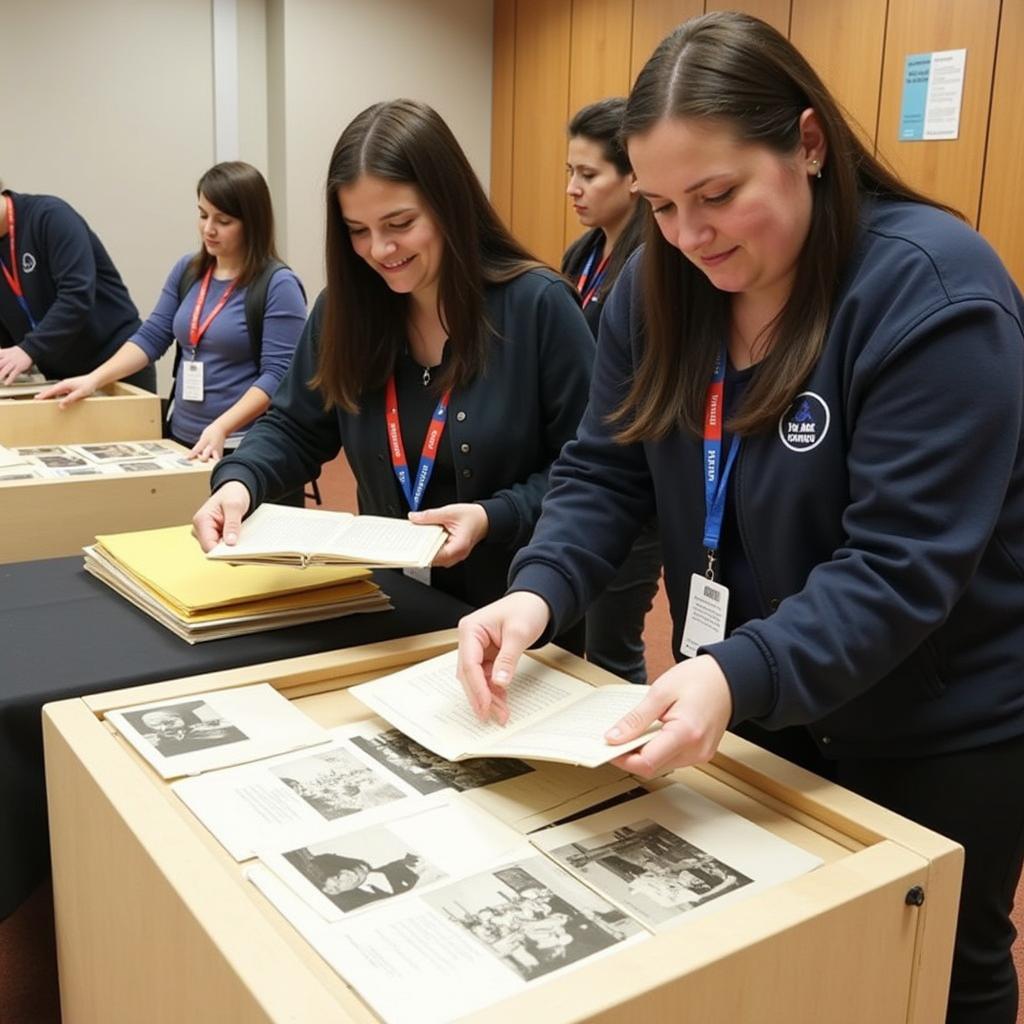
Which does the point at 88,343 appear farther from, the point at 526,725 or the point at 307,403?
the point at 526,725

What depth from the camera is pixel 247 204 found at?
291 cm

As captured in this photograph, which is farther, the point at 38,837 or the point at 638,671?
the point at 638,671

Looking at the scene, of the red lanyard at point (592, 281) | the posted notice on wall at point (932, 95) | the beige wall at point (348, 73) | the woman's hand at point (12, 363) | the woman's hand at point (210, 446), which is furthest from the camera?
the beige wall at point (348, 73)

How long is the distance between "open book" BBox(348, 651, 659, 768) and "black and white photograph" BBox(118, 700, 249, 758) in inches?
5.6

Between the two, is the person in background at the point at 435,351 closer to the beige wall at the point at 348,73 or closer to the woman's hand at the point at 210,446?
the woman's hand at the point at 210,446

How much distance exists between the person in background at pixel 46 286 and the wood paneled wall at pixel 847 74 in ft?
7.97

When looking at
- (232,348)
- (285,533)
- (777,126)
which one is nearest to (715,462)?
(777,126)

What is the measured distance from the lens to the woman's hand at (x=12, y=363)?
3281mm

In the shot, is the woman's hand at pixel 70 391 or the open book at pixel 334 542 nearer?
the open book at pixel 334 542

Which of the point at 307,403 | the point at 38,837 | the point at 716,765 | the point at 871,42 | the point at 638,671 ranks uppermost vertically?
the point at 871,42

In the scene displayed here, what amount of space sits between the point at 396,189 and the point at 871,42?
3.50m

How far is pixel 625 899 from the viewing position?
0.84m

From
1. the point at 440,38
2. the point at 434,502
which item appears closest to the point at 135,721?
the point at 434,502

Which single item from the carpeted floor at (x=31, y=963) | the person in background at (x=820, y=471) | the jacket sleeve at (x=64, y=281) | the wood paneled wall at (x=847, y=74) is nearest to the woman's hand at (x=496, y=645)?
the person in background at (x=820, y=471)
